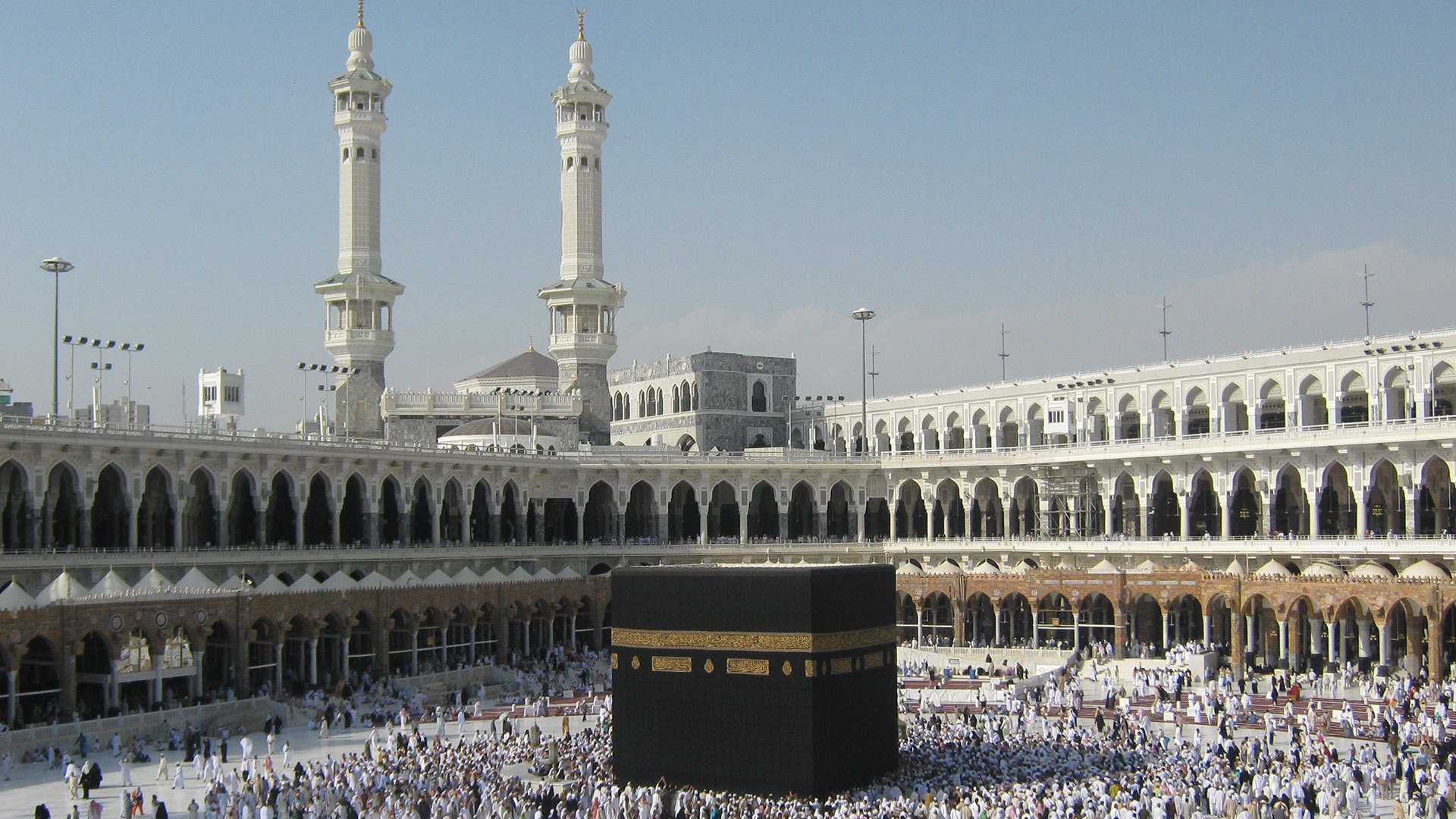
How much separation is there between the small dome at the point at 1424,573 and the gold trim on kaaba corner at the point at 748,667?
18.6 meters

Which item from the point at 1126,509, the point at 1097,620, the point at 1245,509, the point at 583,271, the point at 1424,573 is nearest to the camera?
the point at 1424,573

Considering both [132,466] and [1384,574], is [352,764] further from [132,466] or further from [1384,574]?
[1384,574]

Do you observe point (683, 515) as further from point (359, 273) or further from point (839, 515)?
point (359, 273)

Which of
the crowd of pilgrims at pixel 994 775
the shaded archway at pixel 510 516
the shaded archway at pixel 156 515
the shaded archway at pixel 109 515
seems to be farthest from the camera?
the shaded archway at pixel 510 516

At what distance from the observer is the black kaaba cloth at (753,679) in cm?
2448

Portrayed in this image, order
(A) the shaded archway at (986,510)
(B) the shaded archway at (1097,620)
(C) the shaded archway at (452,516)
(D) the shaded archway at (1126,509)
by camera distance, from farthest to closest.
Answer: (A) the shaded archway at (986,510)
(C) the shaded archway at (452,516)
(D) the shaded archway at (1126,509)
(B) the shaded archway at (1097,620)

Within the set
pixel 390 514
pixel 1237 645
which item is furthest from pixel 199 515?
pixel 1237 645

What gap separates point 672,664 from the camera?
84.2 feet

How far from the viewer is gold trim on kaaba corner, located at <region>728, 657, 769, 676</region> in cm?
2483

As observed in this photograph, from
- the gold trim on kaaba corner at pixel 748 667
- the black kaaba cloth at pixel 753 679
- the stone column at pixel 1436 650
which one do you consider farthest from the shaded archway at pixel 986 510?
the gold trim on kaaba corner at pixel 748 667

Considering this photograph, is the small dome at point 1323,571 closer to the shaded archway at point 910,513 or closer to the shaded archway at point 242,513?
the shaded archway at point 910,513

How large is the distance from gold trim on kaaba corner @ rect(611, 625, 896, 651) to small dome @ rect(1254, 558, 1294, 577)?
52.6 ft

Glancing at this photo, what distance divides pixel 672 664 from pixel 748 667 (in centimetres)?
147

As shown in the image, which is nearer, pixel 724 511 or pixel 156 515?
pixel 156 515
